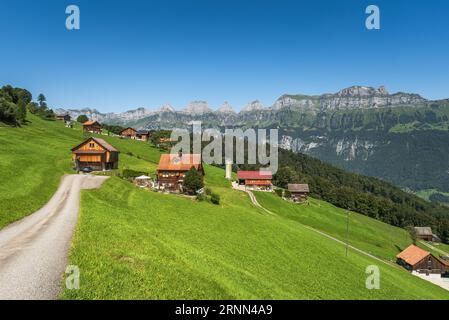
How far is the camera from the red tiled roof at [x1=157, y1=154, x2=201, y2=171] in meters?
88.0

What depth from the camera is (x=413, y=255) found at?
88.1 metres

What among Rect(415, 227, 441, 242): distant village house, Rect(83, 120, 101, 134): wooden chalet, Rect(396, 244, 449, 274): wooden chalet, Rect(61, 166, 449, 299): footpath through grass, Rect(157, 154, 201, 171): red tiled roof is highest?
Rect(83, 120, 101, 134): wooden chalet

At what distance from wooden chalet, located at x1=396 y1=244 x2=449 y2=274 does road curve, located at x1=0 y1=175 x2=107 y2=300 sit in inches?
3590

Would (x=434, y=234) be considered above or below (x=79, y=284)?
below

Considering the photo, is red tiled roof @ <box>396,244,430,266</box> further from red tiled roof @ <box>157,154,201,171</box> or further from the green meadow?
red tiled roof @ <box>157,154,201,171</box>

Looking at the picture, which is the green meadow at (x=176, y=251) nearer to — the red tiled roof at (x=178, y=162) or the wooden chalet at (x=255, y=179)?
the red tiled roof at (x=178, y=162)

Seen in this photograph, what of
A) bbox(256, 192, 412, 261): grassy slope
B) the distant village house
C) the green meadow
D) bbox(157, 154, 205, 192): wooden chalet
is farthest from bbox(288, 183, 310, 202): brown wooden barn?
the green meadow

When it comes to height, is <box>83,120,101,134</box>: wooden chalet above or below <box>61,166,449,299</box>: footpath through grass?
above

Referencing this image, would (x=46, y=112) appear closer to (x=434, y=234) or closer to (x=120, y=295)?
(x=120, y=295)

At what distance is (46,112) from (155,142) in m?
62.6

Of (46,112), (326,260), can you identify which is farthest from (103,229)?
(46,112)

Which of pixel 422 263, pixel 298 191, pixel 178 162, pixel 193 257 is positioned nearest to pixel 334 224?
pixel 298 191

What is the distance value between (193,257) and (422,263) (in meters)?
89.2
